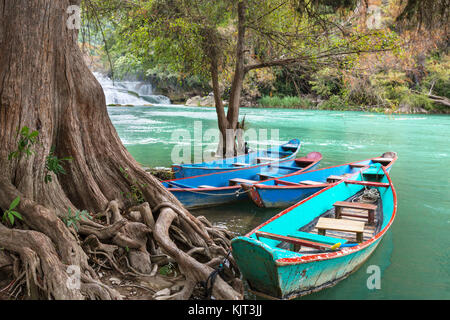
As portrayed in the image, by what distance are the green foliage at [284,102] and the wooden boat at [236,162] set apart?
97.4 feet

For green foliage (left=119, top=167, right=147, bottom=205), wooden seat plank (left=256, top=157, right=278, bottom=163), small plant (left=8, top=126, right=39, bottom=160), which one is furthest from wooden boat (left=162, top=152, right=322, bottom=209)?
small plant (left=8, top=126, right=39, bottom=160)

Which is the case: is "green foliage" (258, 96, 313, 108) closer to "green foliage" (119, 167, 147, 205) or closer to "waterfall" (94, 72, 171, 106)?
"waterfall" (94, 72, 171, 106)

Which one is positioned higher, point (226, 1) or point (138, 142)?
point (226, 1)

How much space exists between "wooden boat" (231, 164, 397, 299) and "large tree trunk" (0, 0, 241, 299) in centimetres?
50

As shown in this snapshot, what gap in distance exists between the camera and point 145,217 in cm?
499

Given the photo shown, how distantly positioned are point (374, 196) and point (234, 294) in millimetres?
5592

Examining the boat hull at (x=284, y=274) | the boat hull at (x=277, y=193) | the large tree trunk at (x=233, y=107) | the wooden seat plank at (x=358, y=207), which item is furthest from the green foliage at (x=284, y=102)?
the boat hull at (x=284, y=274)

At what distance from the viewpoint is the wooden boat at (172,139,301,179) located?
10.5m

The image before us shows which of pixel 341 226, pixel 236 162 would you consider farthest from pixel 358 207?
pixel 236 162

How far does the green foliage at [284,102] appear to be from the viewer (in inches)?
1705

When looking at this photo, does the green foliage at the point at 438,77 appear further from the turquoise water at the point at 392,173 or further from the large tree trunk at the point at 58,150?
the large tree trunk at the point at 58,150

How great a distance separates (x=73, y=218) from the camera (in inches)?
175
